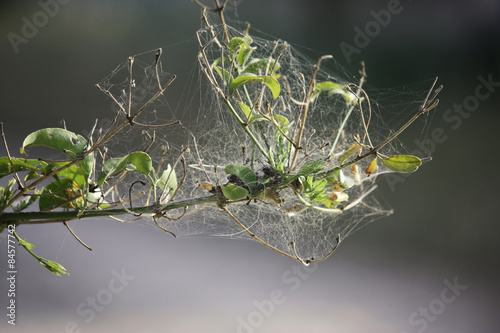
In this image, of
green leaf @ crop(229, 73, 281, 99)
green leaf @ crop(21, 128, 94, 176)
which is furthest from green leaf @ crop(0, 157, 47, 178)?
green leaf @ crop(229, 73, 281, 99)

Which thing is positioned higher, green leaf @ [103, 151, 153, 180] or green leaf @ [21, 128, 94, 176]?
green leaf @ [21, 128, 94, 176]

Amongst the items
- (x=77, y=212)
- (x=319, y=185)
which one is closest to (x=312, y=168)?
(x=319, y=185)

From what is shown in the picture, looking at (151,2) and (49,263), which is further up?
(151,2)

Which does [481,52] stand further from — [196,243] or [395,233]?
[196,243]

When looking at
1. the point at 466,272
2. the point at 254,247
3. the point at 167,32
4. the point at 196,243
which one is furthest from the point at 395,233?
the point at 167,32

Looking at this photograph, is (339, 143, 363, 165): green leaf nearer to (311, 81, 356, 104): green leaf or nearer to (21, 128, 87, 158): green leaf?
(311, 81, 356, 104): green leaf

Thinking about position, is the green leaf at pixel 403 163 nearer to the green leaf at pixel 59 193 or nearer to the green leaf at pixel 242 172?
the green leaf at pixel 242 172
